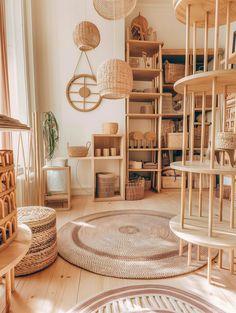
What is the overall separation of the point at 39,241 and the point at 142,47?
10.2 ft

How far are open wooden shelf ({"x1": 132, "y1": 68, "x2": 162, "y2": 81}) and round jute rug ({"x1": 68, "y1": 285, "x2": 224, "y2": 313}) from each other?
287cm

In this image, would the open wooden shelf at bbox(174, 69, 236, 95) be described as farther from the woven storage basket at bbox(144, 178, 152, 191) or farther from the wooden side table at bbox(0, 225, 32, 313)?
the woven storage basket at bbox(144, 178, 152, 191)

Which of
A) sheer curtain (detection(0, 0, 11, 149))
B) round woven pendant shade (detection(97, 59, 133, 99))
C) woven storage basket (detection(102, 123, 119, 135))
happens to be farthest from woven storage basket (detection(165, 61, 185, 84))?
sheer curtain (detection(0, 0, 11, 149))

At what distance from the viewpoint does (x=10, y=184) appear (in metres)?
0.97

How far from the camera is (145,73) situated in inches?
136

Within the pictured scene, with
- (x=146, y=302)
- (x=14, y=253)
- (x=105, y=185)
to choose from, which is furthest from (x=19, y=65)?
(x=146, y=302)

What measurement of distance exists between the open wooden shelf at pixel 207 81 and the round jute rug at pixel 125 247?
4.00 feet

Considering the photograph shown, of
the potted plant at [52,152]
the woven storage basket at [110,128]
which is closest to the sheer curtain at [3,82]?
the potted plant at [52,152]

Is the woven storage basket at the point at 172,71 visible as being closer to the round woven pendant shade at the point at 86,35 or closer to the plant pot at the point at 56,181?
the round woven pendant shade at the point at 86,35

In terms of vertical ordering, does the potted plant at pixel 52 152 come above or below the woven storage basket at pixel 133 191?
above

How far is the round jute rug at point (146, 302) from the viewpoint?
1.14m

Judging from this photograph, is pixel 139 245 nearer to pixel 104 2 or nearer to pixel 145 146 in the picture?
pixel 145 146

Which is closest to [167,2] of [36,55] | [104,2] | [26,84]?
[104,2]

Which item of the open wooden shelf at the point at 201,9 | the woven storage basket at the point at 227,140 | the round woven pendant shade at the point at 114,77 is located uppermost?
the open wooden shelf at the point at 201,9
